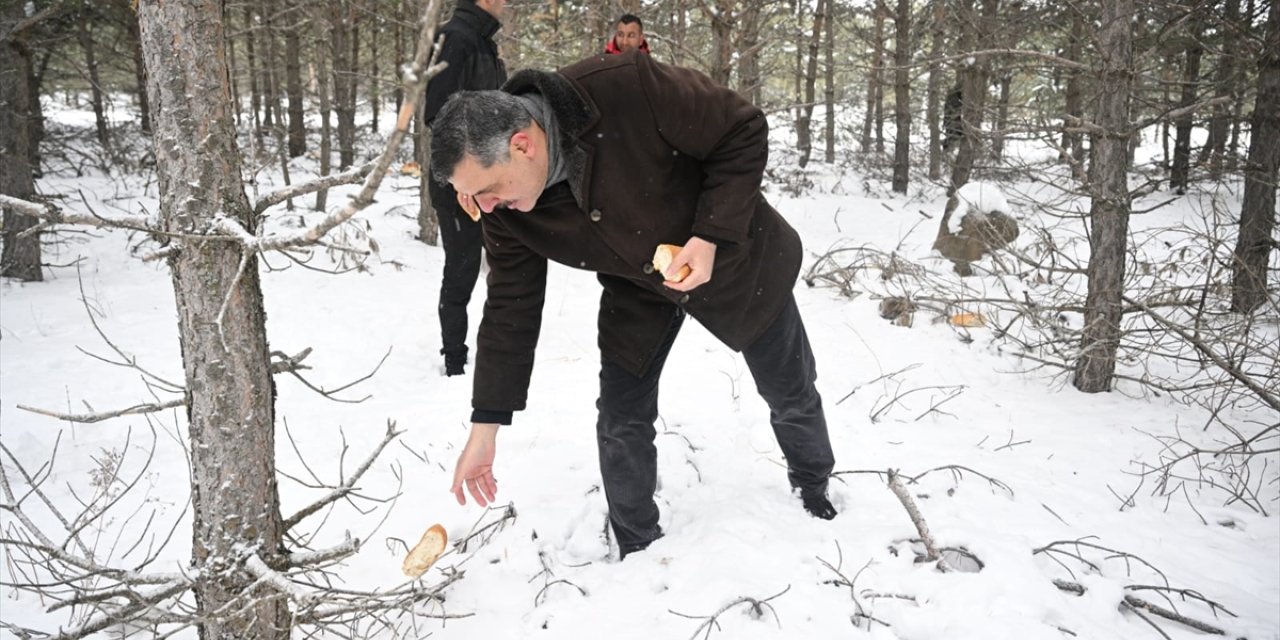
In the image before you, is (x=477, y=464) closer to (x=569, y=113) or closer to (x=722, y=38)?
(x=569, y=113)

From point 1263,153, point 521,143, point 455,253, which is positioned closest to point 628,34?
point 455,253

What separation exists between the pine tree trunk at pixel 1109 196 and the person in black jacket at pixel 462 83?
135 inches

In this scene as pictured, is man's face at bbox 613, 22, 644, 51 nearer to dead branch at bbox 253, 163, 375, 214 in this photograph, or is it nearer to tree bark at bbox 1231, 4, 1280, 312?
dead branch at bbox 253, 163, 375, 214

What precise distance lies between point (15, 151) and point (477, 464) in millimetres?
5970

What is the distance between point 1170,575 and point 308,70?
28400 millimetres

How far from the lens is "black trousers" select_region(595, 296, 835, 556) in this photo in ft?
8.41

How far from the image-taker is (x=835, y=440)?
364 cm

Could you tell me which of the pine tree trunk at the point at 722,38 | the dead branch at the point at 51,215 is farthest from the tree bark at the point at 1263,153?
the dead branch at the point at 51,215

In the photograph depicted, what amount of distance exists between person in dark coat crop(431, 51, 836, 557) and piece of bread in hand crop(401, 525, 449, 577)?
32 centimetres

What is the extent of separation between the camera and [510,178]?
1.89m

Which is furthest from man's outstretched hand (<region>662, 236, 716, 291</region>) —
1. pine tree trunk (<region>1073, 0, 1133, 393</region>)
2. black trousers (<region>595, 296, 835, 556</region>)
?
pine tree trunk (<region>1073, 0, 1133, 393</region>)

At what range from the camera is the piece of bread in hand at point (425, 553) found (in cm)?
246

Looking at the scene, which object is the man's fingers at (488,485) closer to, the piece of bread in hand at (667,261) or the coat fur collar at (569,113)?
the piece of bread in hand at (667,261)

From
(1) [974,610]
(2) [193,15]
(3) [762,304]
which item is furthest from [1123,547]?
(2) [193,15]
